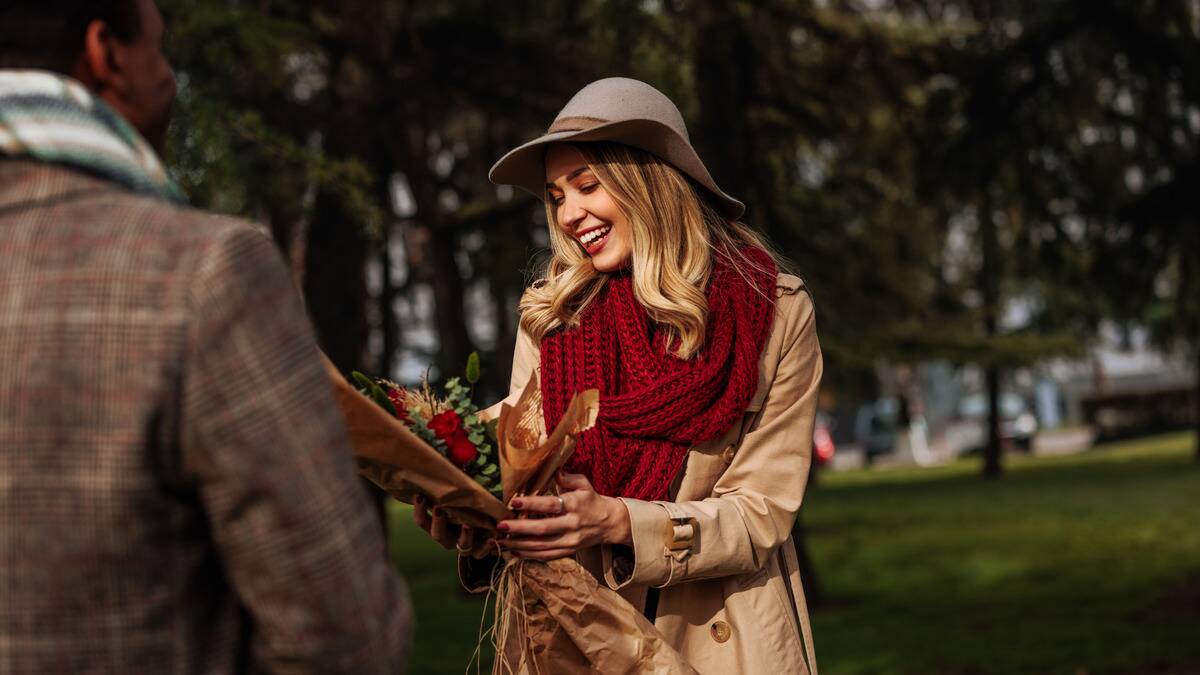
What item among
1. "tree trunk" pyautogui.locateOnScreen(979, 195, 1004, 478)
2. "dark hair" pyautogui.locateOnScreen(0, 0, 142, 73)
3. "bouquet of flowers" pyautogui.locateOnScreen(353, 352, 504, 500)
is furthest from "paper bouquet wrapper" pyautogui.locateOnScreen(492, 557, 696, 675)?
"tree trunk" pyautogui.locateOnScreen(979, 195, 1004, 478)

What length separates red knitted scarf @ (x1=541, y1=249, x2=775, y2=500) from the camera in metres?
3.01

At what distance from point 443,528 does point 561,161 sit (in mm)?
978

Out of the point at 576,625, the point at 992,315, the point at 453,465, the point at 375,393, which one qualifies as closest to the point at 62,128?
the point at 375,393

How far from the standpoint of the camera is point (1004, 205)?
10641 millimetres

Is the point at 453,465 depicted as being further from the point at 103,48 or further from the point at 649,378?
the point at 103,48

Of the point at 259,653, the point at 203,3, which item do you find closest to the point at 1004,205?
the point at 203,3

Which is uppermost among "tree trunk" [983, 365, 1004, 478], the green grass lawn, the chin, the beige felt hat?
the beige felt hat

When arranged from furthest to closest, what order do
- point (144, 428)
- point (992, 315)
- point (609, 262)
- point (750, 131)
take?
1. point (992, 315)
2. point (750, 131)
3. point (609, 262)
4. point (144, 428)

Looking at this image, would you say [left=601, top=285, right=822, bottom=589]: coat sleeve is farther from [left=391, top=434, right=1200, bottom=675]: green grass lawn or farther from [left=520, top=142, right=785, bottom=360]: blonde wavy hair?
[left=391, top=434, right=1200, bottom=675]: green grass lawn

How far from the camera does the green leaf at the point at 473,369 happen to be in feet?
9.11

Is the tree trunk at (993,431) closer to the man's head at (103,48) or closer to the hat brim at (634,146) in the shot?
the hat brim at (634,146)

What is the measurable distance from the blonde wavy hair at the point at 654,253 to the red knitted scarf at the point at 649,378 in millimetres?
39

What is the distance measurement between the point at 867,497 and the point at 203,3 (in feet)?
60.5

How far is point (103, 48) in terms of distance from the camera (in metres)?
1.60
